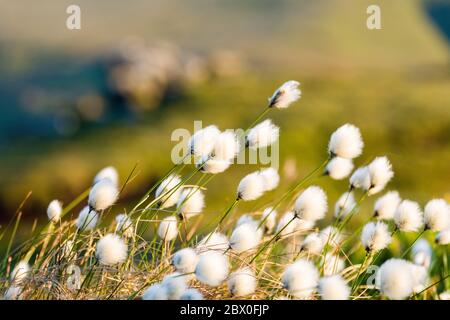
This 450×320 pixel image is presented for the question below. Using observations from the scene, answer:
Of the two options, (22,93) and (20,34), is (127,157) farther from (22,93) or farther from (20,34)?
(20,34)

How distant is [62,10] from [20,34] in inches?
71.8

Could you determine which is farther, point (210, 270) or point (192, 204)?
point (192, 204)

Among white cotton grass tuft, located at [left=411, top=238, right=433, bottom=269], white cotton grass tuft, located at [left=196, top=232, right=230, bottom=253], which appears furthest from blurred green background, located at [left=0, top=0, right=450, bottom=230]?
white cotton grass tuft, located at [left=196, top=232, right=230, bottom=253]

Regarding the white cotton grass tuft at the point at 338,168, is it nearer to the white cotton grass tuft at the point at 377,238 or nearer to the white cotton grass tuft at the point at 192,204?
the white cotton grass tuft at the point at 377,238

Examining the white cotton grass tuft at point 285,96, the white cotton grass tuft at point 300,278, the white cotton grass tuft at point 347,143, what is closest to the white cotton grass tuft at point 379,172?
the white cotton grass tuft at point 347,143

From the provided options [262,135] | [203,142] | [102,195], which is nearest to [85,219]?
[102,195]

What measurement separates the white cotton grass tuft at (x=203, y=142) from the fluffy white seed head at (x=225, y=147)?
20 millimetres

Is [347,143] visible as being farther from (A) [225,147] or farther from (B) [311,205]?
(A) [225,147]

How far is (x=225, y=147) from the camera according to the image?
→ 76.5 inches

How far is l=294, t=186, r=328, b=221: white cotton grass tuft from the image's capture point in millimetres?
1934

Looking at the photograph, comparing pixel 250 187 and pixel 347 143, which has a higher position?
pixel 347 143

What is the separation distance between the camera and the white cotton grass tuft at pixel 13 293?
6.69 feet

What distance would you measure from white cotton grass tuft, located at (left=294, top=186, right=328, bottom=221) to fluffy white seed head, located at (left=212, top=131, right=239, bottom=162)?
0.78ft

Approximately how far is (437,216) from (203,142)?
2.35 feet
